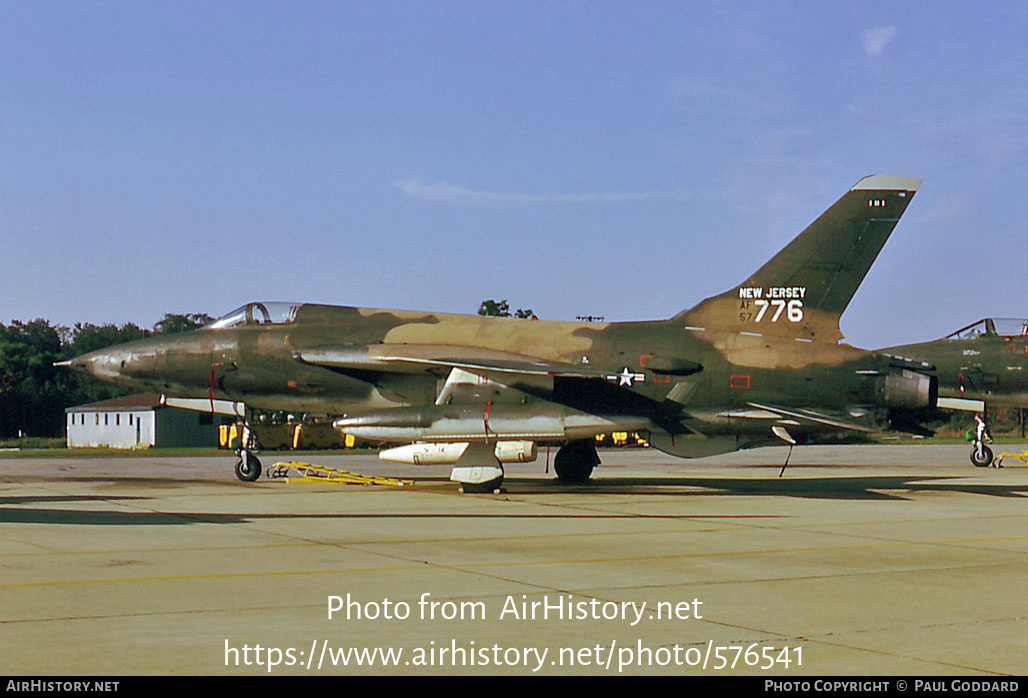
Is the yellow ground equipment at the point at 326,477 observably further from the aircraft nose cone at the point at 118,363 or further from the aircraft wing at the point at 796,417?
the aircraft wing at the point at 796,417

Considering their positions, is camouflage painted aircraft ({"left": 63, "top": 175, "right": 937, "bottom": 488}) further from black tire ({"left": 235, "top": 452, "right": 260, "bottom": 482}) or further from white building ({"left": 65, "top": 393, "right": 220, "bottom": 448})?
white building ({"left": 65, "top": 393, "right": 220, "bottom": 448})

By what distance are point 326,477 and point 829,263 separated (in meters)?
11.1

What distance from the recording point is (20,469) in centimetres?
2659

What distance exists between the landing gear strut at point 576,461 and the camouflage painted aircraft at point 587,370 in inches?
108

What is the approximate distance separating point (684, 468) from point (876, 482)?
653 centimetres

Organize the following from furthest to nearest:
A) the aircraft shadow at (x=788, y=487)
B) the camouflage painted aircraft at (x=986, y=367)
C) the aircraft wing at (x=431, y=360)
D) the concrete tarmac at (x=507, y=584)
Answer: the camouflage painted aircraft at (x=986, y=367), the aircraft shadow at (x=788, y=487), the aircraft wing at (x=431, y=360), the concrete tarmac at (x=507, y=584)

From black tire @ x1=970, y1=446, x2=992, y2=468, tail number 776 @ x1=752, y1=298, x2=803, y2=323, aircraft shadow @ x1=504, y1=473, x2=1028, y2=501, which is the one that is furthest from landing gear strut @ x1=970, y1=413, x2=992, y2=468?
tail number 776 @ x1=752, y1=298, x2=803, y2=323

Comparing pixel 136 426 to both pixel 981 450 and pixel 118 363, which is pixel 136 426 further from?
pixel 981 450

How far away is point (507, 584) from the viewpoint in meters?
9.11

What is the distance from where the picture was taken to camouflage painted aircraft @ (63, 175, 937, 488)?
1902 centimetres

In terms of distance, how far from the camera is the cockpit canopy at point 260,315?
21.6 meters

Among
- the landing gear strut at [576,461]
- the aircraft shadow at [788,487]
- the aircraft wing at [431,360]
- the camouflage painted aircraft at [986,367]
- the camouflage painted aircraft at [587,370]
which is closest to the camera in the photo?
the aircraft wing at [431,360]

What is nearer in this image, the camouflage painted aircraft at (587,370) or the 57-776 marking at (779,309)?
the camouflage painted aircraft at (587,370)


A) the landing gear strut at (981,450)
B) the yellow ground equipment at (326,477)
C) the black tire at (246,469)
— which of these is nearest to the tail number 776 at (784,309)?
the yellow ground equipment at (326,477)
